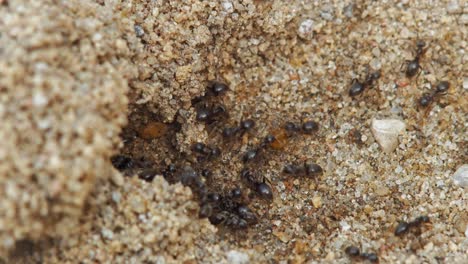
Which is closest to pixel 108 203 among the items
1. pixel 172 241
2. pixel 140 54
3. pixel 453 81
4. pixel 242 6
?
pixel 172 241

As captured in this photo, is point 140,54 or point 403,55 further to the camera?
point 403,55

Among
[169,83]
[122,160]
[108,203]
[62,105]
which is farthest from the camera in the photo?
[169,83]

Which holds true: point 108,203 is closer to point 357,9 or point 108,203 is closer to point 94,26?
point 94,26

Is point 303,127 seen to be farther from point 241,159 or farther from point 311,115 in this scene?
point 241,159

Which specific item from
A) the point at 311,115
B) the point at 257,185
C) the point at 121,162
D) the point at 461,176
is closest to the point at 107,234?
the point at 121,162

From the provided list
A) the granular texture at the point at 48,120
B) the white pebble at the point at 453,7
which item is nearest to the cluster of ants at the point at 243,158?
the white pebble at the point at 453,7

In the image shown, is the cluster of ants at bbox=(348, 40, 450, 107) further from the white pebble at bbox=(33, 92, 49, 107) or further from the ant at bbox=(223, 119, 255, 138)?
the white pebble at bbox=(33, 92, 49, 107)

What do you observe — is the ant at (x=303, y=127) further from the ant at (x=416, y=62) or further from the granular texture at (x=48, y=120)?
the granular texture at (x=48, y=120)
